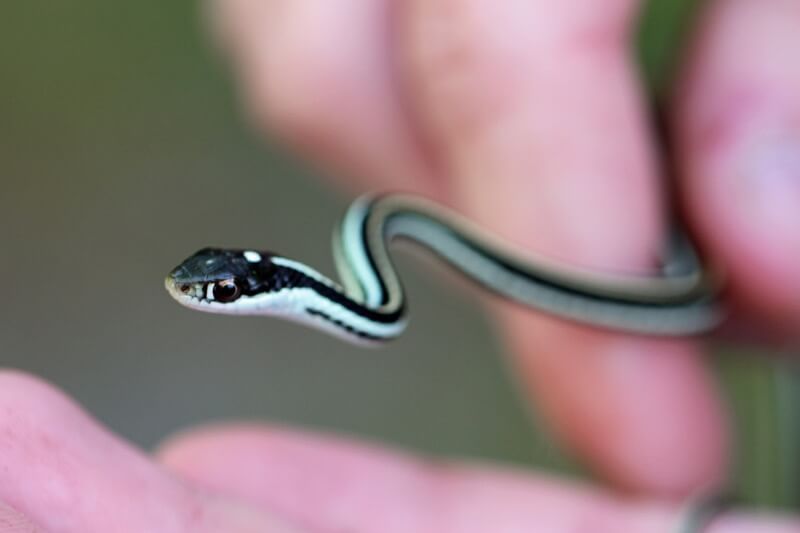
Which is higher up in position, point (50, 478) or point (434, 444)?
point (434, 444)

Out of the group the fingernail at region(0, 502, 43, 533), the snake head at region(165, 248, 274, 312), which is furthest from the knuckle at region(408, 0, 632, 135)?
the fingernail at region(0, 502, 43, 533)

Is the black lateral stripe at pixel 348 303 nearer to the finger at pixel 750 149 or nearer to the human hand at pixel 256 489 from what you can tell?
the human hand at pixel 256 489

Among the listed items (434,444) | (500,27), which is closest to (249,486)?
(500,27)

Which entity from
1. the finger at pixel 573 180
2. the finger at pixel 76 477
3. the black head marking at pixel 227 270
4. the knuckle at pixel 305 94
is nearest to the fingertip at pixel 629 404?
the finger at pixel 573 180

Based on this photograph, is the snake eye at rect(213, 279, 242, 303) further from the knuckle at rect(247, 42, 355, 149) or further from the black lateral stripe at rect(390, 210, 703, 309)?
the knuckle at rect(247, 42, 355, 149)

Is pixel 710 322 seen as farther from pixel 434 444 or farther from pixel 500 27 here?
pixel 434 444

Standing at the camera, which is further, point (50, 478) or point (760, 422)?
point (760, 422)
